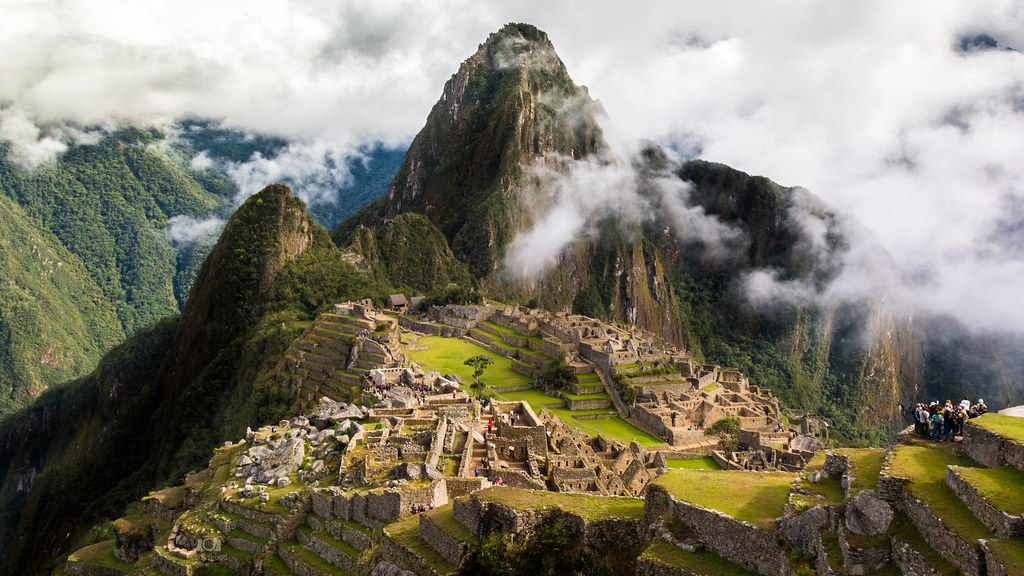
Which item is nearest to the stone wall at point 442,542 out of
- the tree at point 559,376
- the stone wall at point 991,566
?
the stone wall at point 991,566

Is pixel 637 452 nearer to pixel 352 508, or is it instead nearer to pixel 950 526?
pixel 352 508

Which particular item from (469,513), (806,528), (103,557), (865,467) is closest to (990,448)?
(865,467)

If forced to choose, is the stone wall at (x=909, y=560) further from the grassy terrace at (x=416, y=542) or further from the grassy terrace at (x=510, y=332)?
the grassy terrace at (x=510, y=332)

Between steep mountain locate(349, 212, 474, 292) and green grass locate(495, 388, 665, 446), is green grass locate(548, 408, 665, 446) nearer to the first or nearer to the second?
green grass locate(495, 388, 665, 446)

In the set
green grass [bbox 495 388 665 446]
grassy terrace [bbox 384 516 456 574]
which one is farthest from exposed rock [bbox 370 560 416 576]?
green grass [bbox 495 388 665 446]

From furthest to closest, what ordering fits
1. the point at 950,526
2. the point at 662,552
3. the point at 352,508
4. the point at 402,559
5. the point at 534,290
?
the point at 534,290
the point at 352,508
the point at 402,559
the point at 662,552
the point at 950,526

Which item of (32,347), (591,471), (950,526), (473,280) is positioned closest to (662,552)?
(950,526)

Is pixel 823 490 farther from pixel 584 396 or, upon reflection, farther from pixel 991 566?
pixel 584 396
